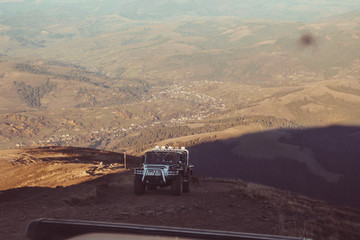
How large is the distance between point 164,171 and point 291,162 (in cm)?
9535

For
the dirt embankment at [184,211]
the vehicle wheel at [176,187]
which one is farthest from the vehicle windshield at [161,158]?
the dirt embankment at [184,211]

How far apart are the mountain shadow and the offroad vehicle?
7129 centimetres

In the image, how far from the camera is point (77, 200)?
20797 mm

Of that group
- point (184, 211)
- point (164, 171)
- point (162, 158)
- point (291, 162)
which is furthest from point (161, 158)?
point (291, 162)

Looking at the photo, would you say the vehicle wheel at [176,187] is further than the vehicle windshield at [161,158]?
No

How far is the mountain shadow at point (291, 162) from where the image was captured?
9631 cm

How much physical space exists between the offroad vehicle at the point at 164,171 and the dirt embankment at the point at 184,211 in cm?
66

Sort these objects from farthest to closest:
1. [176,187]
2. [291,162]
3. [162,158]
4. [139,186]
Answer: [291,162], [162,158], [139,186], [176,187]

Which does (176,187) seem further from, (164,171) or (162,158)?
(162,158)

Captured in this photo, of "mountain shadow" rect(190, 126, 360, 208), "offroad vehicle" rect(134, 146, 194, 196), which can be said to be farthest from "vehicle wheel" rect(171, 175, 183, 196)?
"mountain shadow" rect(190, 126, 360, 208)

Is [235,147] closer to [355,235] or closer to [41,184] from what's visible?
[41,184]

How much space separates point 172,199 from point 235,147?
338 ft

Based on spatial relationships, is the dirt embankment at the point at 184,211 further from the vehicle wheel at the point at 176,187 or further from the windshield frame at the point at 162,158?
the windshield frame at the point at 162,158

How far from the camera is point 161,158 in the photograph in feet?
74.4
